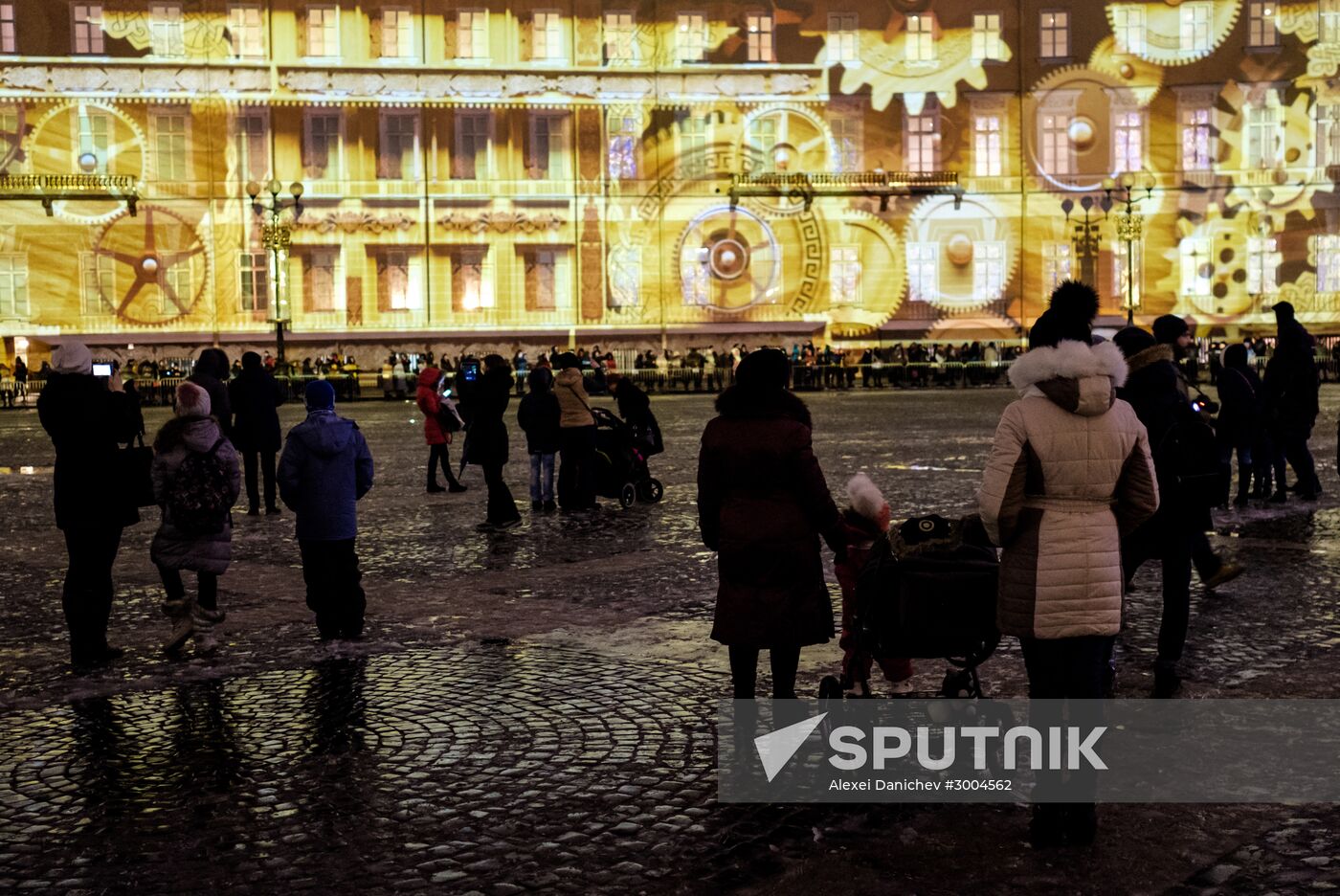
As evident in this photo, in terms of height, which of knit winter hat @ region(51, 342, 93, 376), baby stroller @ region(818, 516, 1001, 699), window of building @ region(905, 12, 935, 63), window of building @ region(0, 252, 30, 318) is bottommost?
baby stroller @ region(818, 516, 1001, 699)

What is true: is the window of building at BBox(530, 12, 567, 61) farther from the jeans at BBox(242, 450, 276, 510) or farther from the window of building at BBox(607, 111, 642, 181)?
the jeans at BBox(242, 450, 276, 510)

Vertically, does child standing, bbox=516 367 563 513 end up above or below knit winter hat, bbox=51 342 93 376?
below

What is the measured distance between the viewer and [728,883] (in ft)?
14.2

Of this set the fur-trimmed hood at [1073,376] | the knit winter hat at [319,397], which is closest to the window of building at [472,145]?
the knit winter hat at [319,397]

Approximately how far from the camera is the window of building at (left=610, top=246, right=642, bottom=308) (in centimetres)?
3997

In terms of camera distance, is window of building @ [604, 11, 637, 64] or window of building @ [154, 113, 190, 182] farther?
window of building @ [604, 11, 637, 64]

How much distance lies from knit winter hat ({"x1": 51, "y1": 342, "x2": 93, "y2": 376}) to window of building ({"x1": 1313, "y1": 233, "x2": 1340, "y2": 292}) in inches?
1528

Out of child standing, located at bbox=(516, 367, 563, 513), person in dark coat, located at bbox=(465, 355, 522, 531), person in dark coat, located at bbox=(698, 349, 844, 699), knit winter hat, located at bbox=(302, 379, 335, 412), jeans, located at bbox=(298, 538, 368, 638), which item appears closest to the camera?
person in dark coat, located at bbox=(698, 349, 844, 699)

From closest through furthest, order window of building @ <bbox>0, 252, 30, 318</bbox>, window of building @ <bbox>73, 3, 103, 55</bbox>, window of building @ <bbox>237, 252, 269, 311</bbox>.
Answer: window of building @ <bbox>0, 252, 30, 318</bbox>
window of building @ <bbox>73, 3, 103, 55</bbox>
window of building @ <bbox>237, 252, 269, 311</bbox>

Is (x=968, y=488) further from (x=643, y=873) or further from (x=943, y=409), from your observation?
(x=943, y=409)

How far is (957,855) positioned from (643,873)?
912mm

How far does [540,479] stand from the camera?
535 inches

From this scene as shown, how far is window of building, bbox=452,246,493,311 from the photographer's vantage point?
39.7 m

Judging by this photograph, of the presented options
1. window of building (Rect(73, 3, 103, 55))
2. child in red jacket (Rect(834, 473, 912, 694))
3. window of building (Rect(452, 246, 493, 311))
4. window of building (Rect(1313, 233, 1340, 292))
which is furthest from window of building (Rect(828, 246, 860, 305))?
child in red jacket (Rect(834, 473, 912, 694))
